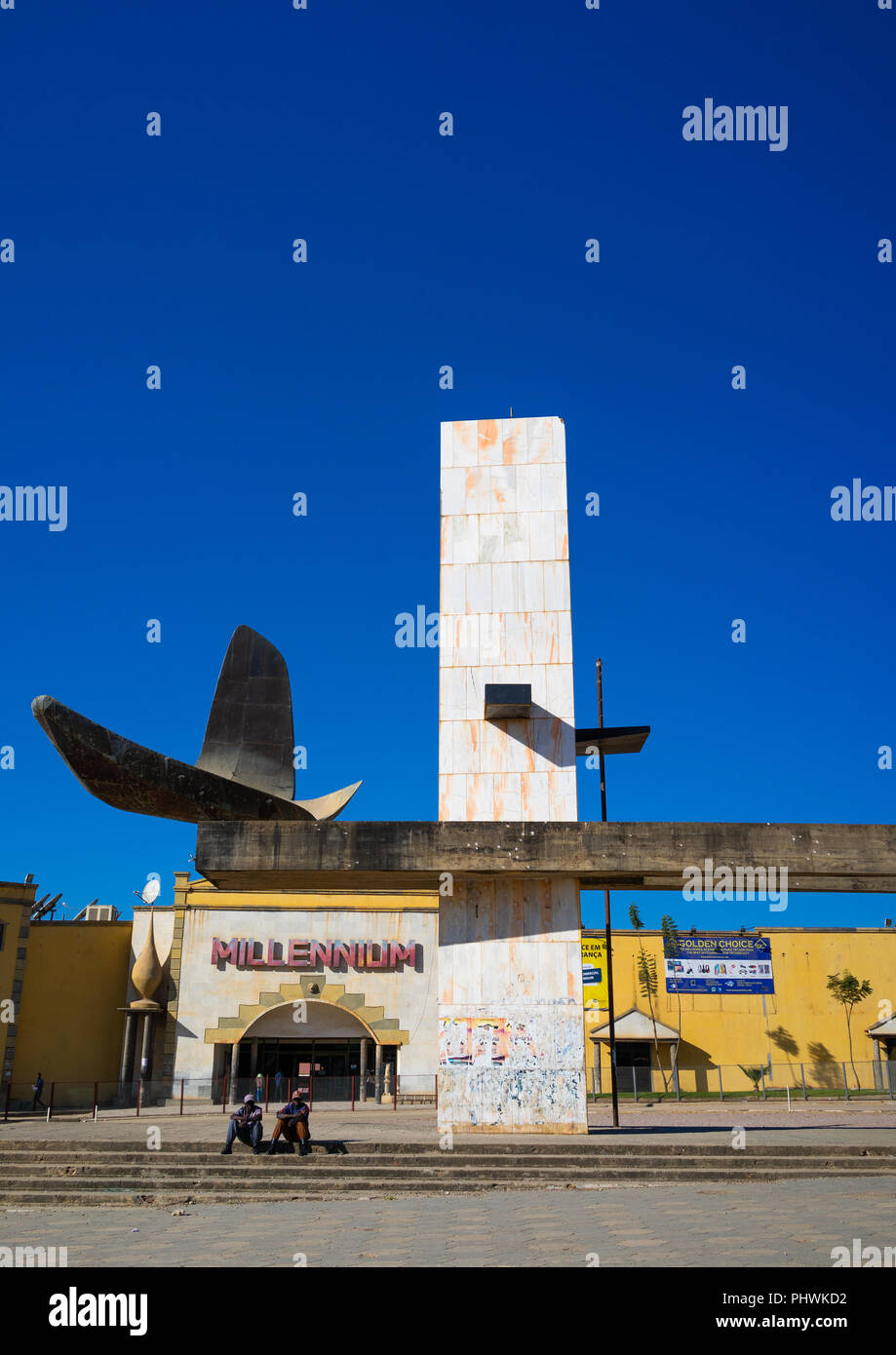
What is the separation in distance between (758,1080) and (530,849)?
2589 centimetres

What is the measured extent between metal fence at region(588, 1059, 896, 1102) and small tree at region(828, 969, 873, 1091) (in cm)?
97

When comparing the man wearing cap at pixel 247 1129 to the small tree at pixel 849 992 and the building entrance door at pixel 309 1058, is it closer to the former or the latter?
the building entrance door at pixel 309 1058

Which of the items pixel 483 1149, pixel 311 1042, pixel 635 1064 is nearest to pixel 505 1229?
pixel 483 1149

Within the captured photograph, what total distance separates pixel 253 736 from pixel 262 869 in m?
3.65

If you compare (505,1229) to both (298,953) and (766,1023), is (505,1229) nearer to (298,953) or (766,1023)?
(298,953)

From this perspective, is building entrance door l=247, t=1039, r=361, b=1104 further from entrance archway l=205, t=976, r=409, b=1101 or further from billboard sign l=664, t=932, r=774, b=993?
billboard sign l=664, t=932, r=774, b=993

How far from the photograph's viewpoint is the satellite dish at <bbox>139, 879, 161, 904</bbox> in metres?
37.5

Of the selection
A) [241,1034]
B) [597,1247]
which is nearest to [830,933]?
[241,1034]

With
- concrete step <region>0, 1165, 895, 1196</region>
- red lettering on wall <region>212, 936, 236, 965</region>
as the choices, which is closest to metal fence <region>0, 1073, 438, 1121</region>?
red lettering on wall <region>212, 936, 236, 965</region>

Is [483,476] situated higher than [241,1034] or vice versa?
[483,476]

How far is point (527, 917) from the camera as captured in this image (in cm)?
1967

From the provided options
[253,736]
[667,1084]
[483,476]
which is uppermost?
[483,476]

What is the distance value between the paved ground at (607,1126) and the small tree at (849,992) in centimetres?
847
